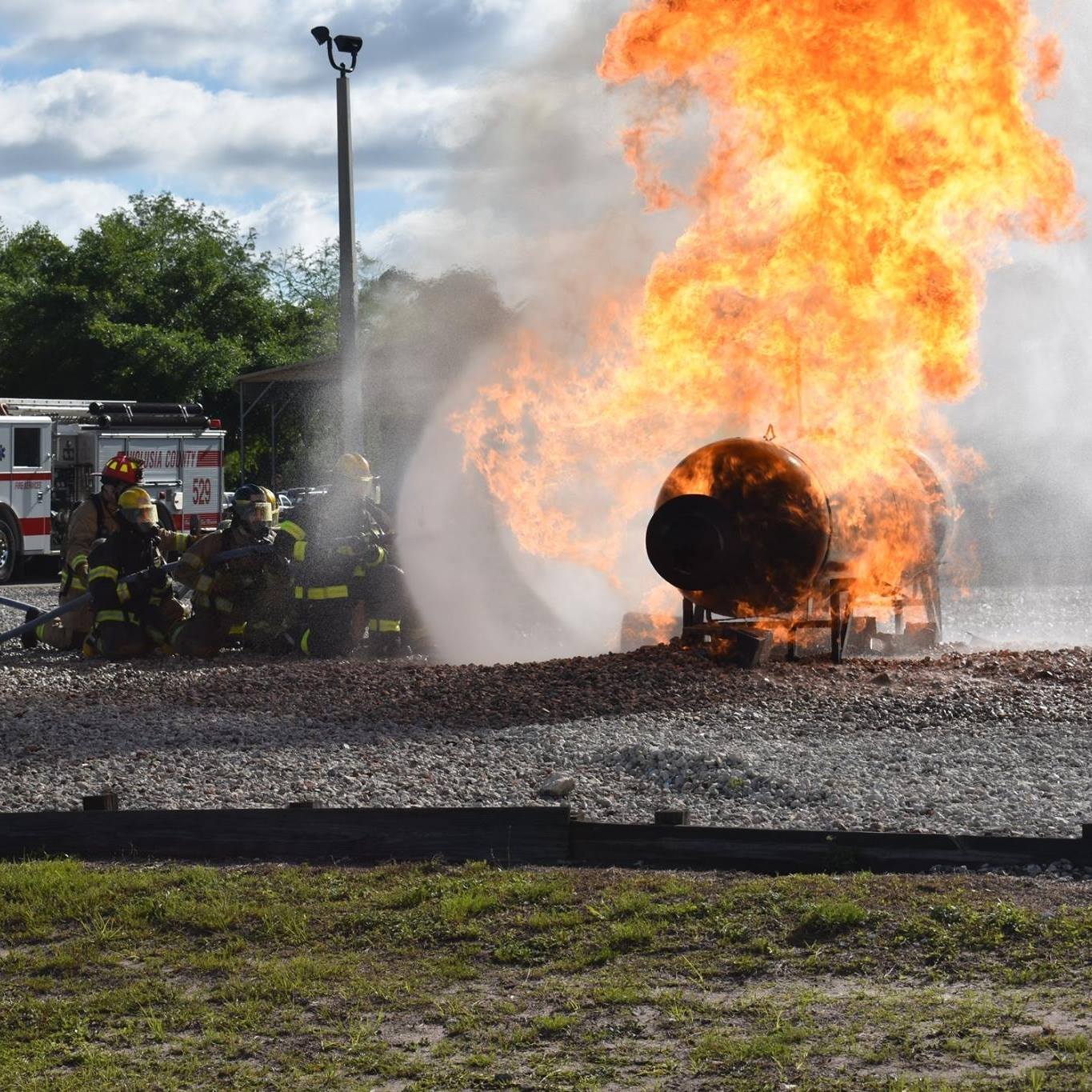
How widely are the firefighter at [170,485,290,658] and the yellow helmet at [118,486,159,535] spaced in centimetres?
Result: 54

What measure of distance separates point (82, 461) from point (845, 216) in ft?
59.9

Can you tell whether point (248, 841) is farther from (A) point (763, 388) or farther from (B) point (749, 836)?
(A) point (763, 388)

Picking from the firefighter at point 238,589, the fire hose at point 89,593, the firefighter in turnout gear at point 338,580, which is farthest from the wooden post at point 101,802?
the fire hose at point 89,593

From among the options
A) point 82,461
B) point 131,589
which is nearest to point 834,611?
point 131,589

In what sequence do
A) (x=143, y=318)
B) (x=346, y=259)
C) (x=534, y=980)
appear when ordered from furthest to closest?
(x=143, y=318) < (x=346, y=259) < (x=534, y=980)

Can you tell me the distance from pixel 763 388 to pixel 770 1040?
10.0 meters

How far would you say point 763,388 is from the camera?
14133 mm

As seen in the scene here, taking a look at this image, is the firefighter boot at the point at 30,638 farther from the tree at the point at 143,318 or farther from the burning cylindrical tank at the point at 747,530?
the tree at the point at 143,318

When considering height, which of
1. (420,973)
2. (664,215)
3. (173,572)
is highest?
(664,215)

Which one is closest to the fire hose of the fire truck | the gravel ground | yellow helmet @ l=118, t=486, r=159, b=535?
yellow helmet @ l=118, t=486, r=159, b=535

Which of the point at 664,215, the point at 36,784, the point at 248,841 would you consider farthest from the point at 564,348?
the point at 248,841

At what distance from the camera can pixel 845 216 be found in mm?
13484

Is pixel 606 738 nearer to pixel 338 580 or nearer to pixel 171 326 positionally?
pixel 338 580

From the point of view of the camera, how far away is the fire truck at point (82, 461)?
26.4 metres
